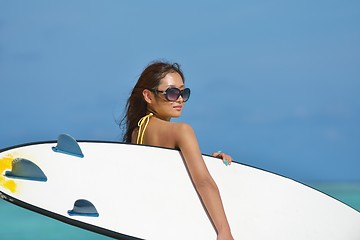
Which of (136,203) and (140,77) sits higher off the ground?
(140,77)

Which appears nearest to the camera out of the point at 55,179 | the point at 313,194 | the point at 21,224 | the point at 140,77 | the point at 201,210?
the point at 55,179

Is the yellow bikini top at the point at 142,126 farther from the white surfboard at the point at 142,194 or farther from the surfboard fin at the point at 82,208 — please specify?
the surfboard fin at the point at 82,208

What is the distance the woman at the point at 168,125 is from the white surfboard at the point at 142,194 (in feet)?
0.19

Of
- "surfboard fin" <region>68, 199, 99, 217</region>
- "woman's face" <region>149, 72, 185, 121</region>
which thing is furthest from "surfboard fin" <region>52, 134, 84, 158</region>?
"woman's face" <region>149, 72, 185, 121</region>

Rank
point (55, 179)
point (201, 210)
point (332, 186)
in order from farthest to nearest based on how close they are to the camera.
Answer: point (332, 186) < point (201, 210) < point (55, 179)

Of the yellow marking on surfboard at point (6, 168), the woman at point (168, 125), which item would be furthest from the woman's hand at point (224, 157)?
the yellow marking on surfboard at point (6, 168)

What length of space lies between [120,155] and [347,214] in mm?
1500

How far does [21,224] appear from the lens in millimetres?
5230

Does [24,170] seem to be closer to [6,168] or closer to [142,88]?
[6,168]

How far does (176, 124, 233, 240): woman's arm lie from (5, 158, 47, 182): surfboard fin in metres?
0.70

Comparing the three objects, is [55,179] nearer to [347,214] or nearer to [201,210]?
[201,210]

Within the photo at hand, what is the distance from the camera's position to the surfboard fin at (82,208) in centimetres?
268

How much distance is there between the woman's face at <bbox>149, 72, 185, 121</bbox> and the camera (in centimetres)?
341

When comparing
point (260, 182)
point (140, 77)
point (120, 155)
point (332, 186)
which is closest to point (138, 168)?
point (120, 155)
